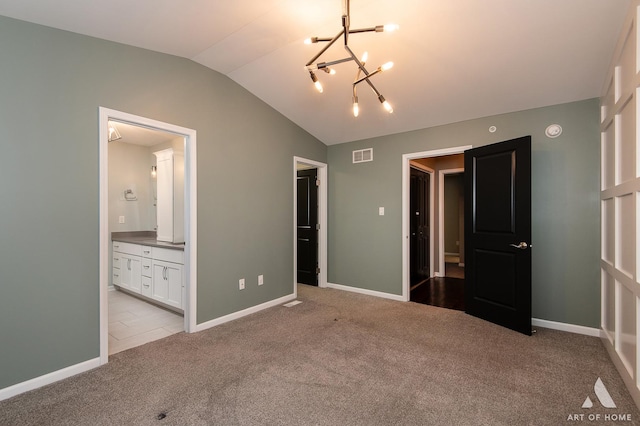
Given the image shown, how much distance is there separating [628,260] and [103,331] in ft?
13.4

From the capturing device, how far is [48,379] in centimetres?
222

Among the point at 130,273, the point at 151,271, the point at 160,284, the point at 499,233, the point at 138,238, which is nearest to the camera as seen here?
the point at 499,233

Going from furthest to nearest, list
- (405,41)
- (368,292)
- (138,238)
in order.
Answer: (138,238) < (368,292) < (405,41)

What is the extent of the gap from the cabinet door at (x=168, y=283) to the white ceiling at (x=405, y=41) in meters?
2.41

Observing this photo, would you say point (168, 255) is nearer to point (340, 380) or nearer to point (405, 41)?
point (340, 380)

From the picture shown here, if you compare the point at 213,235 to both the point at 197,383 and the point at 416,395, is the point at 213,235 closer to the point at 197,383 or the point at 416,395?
the point at 197,383

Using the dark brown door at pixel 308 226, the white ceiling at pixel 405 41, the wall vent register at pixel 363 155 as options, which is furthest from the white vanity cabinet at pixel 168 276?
the wall vent register at pixel 363 155

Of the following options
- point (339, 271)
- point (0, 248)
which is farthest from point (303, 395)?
point (339, 271)

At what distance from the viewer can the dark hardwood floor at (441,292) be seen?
4189 mm

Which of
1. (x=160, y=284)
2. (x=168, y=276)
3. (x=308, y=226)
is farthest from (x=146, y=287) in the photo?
(x=308, y=226)

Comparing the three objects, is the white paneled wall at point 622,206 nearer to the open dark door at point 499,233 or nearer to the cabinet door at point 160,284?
the open dark door at point 499,233

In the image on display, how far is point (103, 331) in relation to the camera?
8.22 feet

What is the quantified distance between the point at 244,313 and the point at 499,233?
122 inches

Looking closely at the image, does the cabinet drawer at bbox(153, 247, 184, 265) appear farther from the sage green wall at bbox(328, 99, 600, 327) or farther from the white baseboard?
the sage green wall at bbox(328, 99, 600, 327)
